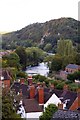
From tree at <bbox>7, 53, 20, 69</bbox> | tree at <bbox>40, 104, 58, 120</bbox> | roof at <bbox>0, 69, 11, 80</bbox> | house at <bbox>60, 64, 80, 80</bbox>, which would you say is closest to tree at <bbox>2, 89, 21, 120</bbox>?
tree at <bbox>40, 104, 58, 120</bbox>

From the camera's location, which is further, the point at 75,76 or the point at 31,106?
the point at 75,76

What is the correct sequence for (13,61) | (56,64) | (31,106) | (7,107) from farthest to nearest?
(56,64) → (13,61) → (31,106) → (7,107)

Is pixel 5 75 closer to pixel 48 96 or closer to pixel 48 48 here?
pixel 48 96

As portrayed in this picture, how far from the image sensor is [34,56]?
Result: 61062 millimetres

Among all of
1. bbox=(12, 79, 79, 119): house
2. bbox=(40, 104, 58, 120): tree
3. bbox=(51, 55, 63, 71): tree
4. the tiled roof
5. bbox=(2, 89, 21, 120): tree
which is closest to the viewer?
bbox=(2, 89, 21, 120): tree

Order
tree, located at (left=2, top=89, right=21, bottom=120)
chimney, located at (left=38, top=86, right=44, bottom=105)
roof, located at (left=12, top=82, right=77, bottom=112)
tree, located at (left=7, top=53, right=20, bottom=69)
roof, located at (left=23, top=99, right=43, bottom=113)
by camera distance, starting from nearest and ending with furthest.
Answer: tree, located at (left=2, top=89, right=21, bottom=120), roof, located at (left=23, top=99, right=43, bottom=113), roof, located at (left=12, top=82, right=77, bottom=112), chimney, located at (left=38, top=86, right=44, bottom=105), tree, located at (left=7, top=53, right=20, bottom=69)

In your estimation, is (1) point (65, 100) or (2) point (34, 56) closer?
(1) point (65, 100)

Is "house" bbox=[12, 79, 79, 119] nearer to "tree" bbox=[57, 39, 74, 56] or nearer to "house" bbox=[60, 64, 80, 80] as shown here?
"house" bbox=[60, 64, 80, 80]

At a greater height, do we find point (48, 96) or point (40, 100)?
point (48, 96)

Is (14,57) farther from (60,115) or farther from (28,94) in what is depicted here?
(60,115)

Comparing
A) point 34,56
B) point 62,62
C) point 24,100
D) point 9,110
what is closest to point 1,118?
point 9,110

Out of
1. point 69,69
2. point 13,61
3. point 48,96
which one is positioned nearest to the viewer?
point 48,96

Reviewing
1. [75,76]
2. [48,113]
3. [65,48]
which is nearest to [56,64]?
[75,76]

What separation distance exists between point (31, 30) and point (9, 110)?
364 feet
